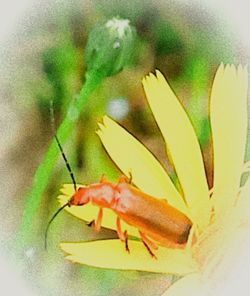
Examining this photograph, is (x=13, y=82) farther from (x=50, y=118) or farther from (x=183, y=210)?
(x=183, y=210)

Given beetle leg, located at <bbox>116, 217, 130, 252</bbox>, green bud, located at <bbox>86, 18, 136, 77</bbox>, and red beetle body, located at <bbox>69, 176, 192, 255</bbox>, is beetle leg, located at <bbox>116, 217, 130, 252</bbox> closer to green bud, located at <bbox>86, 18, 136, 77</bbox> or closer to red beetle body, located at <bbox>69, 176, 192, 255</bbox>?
red beetle body, located at <bbox>69, 176, 192, 255</bbox>

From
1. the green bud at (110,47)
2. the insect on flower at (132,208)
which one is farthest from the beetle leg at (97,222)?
the green bud at (110,47)

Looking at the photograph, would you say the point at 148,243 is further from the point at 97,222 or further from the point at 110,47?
the point at 110,47

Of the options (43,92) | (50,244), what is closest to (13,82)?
(43,92)

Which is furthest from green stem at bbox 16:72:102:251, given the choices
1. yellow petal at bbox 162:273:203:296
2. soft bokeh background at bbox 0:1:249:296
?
yellow petal at bbox 162:273:203:296

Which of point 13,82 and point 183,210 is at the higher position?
point 13,82

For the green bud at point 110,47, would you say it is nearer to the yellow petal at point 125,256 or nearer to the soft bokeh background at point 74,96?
the soft bokeh background at point 74,96

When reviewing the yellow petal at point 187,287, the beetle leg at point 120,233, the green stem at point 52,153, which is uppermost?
the green stem at point 52,153
